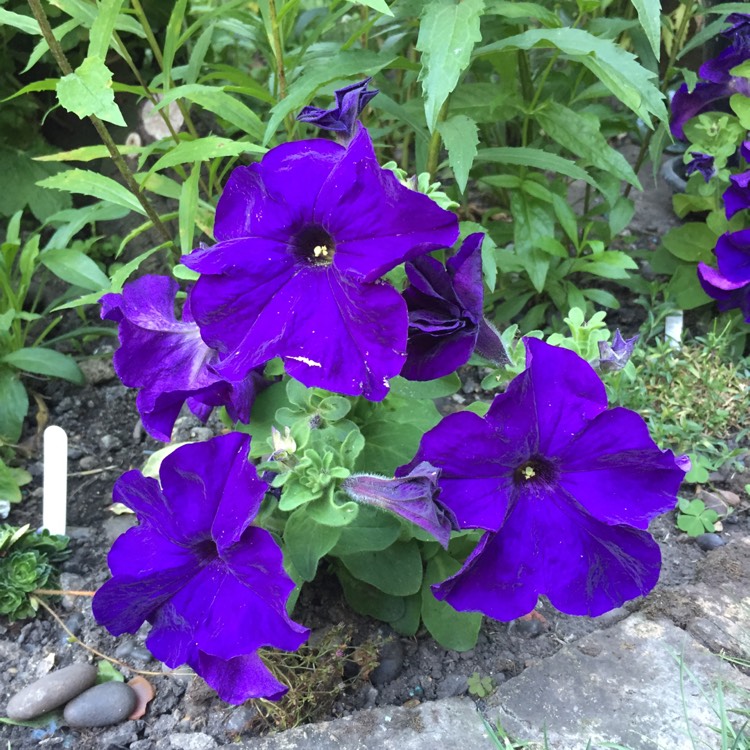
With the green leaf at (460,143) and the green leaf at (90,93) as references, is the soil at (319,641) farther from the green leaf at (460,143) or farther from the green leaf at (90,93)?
the green leaf at (90,93)

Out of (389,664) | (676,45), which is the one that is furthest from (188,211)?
(676,45)

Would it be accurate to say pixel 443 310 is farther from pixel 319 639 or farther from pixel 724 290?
pixel 724 290

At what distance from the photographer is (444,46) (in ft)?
5.08

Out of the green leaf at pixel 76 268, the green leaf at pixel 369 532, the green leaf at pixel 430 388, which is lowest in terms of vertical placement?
the green leaf at pixel 76 268

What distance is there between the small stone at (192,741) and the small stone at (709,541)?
1.19 m

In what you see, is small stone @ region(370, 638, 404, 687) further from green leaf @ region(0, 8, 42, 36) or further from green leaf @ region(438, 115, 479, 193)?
green leaf @ region(0, 8, 42, 36)

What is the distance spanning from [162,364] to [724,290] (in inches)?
63.9

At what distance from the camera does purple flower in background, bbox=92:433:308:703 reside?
1255mm

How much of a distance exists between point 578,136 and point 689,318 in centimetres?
80

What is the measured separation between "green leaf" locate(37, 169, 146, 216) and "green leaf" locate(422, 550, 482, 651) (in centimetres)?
108

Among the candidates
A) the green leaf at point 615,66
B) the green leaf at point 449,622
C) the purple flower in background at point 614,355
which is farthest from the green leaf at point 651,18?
the green leaf at point 449,622

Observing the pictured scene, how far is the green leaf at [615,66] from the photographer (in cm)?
169

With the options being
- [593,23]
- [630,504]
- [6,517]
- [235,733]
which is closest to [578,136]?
[593,23]

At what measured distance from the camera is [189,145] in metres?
1.70
